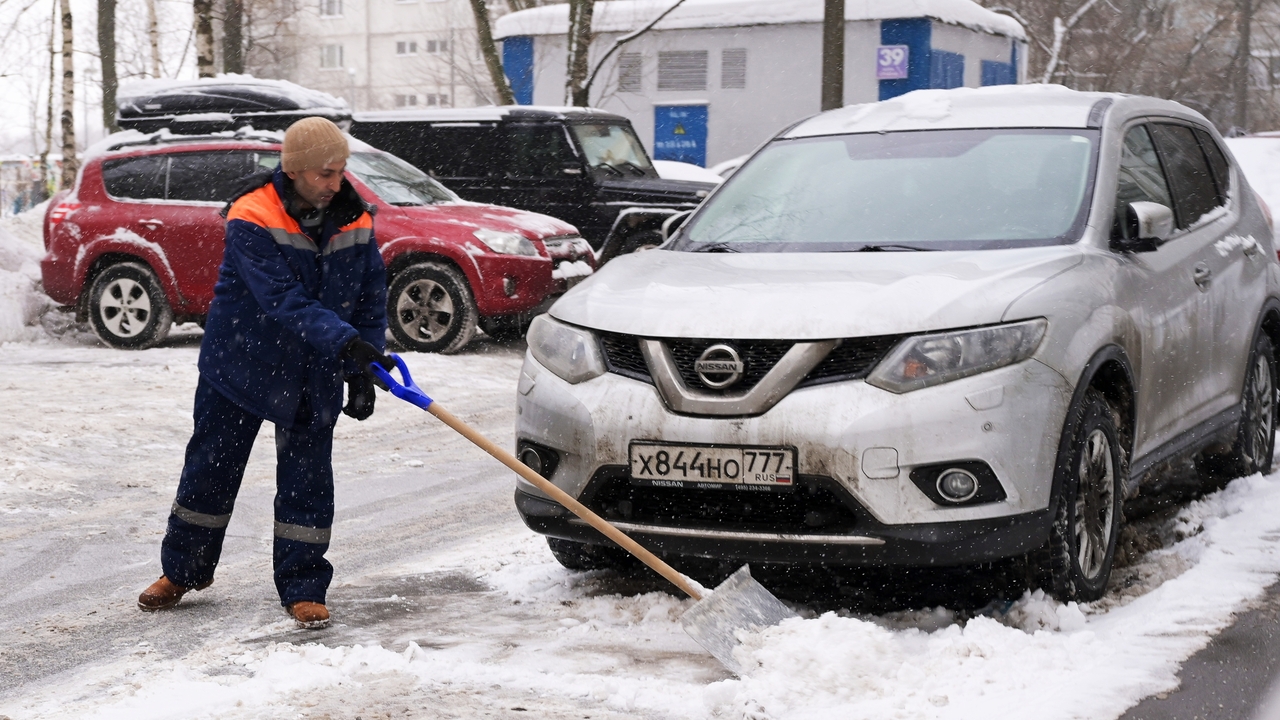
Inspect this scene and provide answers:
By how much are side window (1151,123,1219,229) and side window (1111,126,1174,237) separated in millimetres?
90

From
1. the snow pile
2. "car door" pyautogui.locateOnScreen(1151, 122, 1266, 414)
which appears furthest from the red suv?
"car door" pyautogui.locateOnScreen(1151, 122, 1266, 414)

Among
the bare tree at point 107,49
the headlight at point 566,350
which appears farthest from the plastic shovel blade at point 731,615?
the bare tree at point 107,49

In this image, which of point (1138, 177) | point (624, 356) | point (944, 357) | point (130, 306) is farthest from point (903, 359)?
point (130, 306)

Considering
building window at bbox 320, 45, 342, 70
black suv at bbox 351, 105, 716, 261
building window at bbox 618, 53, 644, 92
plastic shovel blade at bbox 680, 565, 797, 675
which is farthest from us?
building window at bbox 320, 45, 342, 70

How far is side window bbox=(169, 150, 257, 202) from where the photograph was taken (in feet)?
40.7

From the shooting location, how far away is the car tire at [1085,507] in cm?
445

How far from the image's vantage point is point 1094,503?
15.5 ft

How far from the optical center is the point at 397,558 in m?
5.86

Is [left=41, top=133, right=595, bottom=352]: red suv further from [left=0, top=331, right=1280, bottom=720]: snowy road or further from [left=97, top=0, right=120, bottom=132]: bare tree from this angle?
[left=97, top=0, right=120, bottom=132]: bare tree

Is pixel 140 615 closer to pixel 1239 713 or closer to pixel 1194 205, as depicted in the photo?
pixel 1239 713

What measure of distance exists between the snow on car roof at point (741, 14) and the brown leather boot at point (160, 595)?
774 inches

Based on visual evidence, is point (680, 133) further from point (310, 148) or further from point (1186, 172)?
point (310, 148)

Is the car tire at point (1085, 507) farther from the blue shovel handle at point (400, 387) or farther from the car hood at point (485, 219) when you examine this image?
the car hood at point (485, 219)

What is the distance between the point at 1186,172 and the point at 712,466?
2924mm
